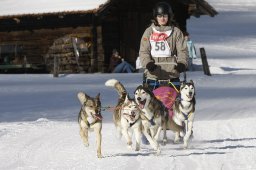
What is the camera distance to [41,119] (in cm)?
1405

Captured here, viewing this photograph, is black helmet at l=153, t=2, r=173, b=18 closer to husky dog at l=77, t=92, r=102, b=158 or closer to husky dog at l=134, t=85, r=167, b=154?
husky dog at l=134, t=85, r=167, b=154

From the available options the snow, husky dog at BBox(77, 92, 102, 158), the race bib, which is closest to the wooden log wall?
the snow

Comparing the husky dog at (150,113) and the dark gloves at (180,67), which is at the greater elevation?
the dark gloves at (180,67)

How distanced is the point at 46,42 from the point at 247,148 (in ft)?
75.7

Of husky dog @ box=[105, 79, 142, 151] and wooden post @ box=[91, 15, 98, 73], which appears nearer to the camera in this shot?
husky dog @ box=[105, 79, 142, 151]

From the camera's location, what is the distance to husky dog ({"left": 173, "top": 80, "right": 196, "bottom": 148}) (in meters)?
9.91

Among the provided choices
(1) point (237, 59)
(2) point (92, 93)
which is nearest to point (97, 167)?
(2) point (92, 93)

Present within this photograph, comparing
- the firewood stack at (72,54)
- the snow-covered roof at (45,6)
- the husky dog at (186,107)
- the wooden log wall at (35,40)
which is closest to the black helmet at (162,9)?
the husky dog at (186,107)

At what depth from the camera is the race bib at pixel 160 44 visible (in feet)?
34.1

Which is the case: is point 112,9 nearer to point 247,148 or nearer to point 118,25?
point 118,25

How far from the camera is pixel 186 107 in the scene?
10.0 m

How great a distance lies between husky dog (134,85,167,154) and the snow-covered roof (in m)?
19.5

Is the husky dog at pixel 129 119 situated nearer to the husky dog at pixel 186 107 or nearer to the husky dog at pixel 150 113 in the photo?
the husky dog at pixel 150 113

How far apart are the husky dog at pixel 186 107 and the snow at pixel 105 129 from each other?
0.27 metres
